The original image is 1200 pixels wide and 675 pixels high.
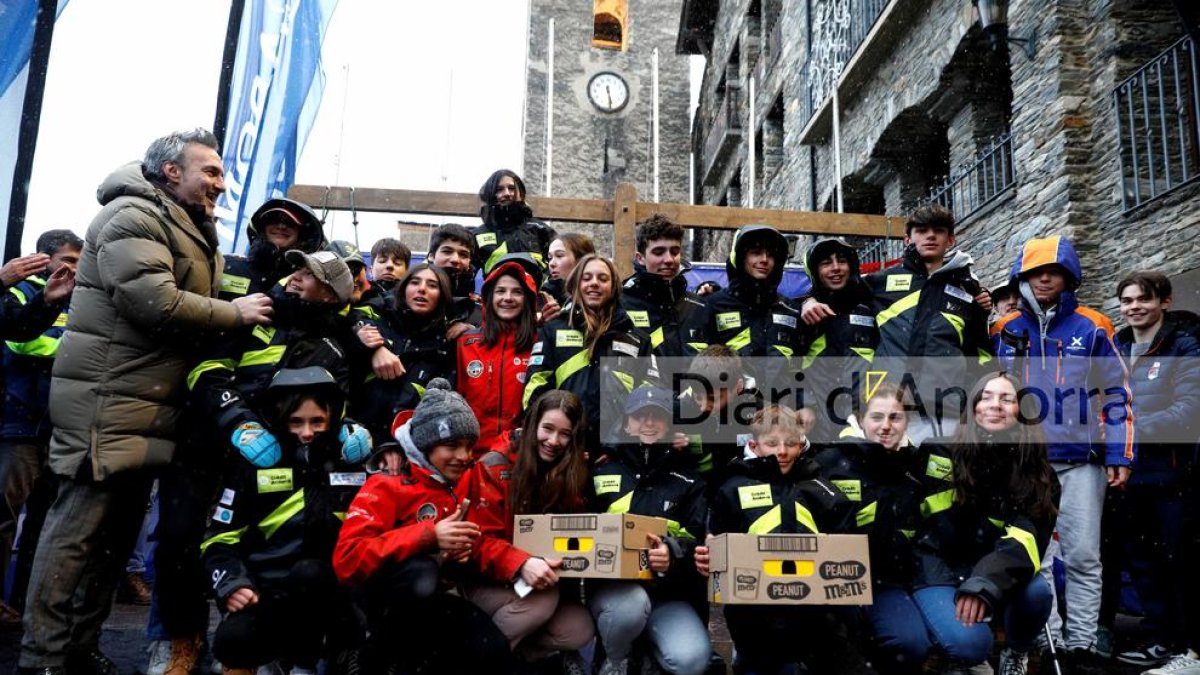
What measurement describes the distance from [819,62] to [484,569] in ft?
36.9

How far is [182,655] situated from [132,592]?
2175 millimetres

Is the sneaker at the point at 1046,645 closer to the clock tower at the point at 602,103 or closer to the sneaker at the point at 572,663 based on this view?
the sneaker at the point at 572,663

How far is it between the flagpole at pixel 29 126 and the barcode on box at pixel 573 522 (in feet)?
8.28

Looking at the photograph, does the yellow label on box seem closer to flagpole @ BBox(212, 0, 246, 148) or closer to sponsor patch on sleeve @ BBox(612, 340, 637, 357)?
sponsor patch on sleeve @ BBox(612, 340, 637, 357)

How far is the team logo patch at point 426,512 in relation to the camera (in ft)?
11.1

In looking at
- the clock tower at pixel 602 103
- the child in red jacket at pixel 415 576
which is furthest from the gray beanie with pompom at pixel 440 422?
the clock tower at pixel 602 103

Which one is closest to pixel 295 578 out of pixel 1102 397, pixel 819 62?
pixel 1102 397

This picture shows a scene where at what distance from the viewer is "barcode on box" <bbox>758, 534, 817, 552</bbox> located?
3.07m

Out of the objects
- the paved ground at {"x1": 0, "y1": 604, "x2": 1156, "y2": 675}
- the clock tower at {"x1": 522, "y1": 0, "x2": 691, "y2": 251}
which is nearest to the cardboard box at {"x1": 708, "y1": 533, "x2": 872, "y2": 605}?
the paved ground at {"x1": 0, "y1": 604, "x2": 1156, "y2": 675}

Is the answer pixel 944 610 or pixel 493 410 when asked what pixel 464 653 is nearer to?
pixel 493 410

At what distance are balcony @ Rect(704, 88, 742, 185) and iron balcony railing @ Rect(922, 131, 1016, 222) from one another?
1034 cm

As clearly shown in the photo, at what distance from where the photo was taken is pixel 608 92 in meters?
30.3

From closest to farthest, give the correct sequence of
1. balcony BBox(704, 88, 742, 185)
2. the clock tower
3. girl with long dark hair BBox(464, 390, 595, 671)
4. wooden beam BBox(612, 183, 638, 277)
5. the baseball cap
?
girl with long dark hair BBox(464, 390, 595, 671)
the baseball cap
wooden beam BBox(612, 183, 638, 277)
balcony BBox(704, 88, 742, 185)
the clock tower

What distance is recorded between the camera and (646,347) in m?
4.11
